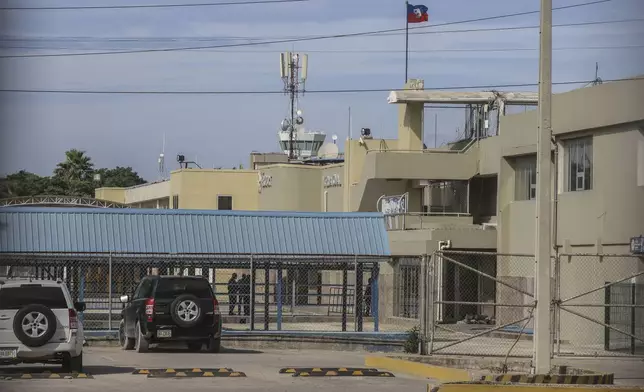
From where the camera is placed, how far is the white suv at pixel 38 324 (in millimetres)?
19047

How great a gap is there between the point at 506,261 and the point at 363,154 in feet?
54.6

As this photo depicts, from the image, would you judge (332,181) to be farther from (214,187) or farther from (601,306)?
(601,306)

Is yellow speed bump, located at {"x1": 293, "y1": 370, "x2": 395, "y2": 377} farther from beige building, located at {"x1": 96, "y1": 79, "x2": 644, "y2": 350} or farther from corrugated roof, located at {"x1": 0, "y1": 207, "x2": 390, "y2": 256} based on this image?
corrugated roof, located at {"x1": 0, "y1": 207, "x2": 390, "y2": 256}

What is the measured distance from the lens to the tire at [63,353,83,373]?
19.9m

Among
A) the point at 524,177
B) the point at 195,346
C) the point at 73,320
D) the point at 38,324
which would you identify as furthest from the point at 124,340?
the point at 524,177

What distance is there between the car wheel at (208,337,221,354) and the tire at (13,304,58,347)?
24.4ft

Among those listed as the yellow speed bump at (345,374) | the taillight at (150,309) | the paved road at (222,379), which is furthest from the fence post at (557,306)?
the taillight at (150,309)

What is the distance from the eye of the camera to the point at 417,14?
52.3 m

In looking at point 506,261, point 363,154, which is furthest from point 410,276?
point 363,154

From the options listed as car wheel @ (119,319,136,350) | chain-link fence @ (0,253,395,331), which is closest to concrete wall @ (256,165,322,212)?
chain-link fence @ (0,253,395,331)

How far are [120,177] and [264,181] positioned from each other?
62424 millimetres

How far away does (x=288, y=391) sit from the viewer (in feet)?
58.4

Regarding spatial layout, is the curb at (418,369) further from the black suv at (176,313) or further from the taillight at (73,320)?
the taillight at (73,320)

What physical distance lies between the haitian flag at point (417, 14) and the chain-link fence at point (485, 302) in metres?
15.0
